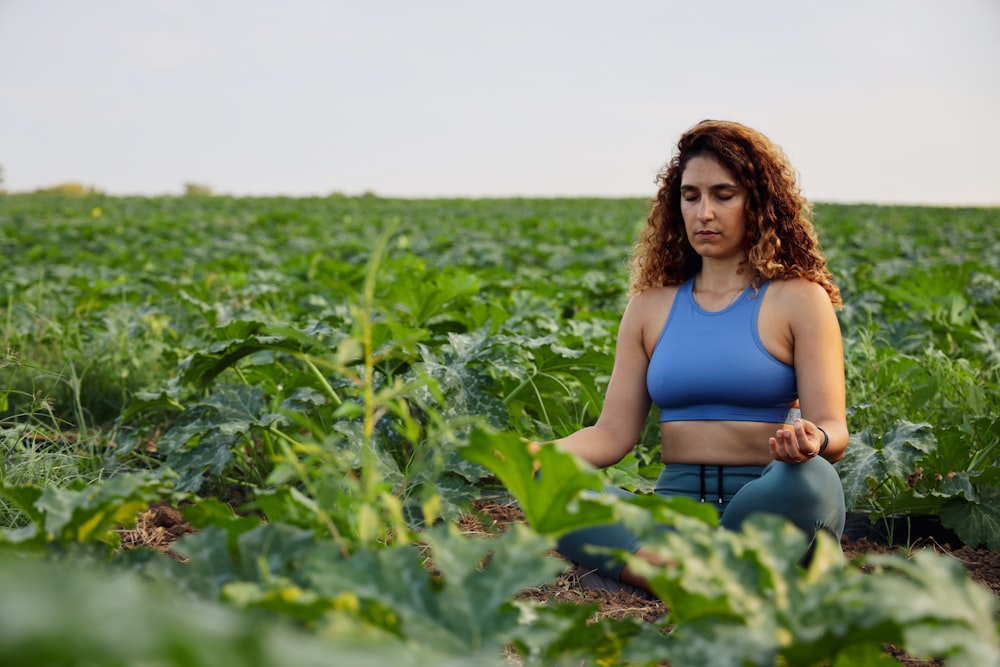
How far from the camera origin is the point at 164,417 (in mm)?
3988

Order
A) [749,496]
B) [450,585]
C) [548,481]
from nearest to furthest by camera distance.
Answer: [450,585]
[548,481]
[749,496]

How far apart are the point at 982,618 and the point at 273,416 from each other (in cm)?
199

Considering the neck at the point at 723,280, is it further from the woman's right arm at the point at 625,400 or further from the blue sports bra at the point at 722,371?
the woman's right arm at the point at 625,400

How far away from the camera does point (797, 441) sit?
210cm

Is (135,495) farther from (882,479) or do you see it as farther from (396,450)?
(882,479)

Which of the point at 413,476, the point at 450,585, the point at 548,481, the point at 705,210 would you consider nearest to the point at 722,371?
the point at 705,210

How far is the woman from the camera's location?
8.10ft

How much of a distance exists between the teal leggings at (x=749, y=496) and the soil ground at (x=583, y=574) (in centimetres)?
8

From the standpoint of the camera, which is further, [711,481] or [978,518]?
[978,518]

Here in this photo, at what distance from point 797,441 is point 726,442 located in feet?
1.54

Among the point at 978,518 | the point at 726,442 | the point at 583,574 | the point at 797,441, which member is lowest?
the point at 583,574

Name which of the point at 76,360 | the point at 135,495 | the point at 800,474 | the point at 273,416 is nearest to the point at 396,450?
the point at 273,416

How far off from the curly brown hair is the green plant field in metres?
0.45

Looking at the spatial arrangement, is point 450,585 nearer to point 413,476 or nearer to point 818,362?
point 413,476
